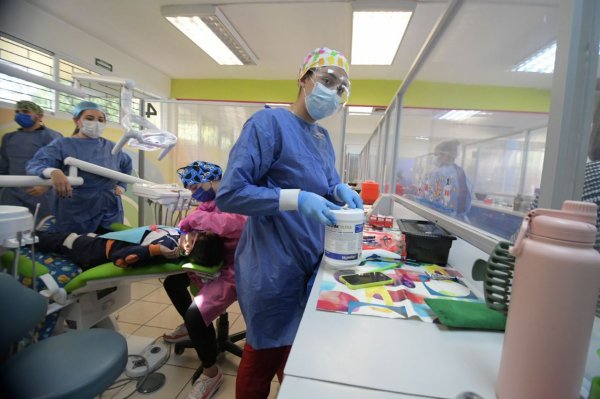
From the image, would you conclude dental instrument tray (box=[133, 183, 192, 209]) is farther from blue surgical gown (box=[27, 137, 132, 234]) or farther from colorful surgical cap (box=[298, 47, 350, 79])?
colorful surgical cap (box=[298, 47, 350, 79])

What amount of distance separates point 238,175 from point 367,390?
2.18ft

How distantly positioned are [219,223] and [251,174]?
612 millimetres

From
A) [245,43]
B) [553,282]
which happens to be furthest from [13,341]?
[245,43]

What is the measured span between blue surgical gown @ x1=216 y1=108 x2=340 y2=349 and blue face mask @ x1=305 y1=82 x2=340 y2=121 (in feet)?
0.31

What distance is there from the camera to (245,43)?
12.1ft

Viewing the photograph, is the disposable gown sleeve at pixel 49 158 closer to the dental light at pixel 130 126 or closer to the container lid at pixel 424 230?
the dental light at pixel 130 126

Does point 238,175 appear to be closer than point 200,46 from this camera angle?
Yes

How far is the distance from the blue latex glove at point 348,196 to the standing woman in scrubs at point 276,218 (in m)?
0.12

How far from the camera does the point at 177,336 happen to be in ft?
6.23

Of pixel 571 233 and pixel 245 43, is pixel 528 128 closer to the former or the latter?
pixel 571 233

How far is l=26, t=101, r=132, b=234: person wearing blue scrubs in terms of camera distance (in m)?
1.89

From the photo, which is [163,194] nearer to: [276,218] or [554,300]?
[276,218]

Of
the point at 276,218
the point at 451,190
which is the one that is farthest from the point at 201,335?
the point at 451,190

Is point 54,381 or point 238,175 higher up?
point 238,175
